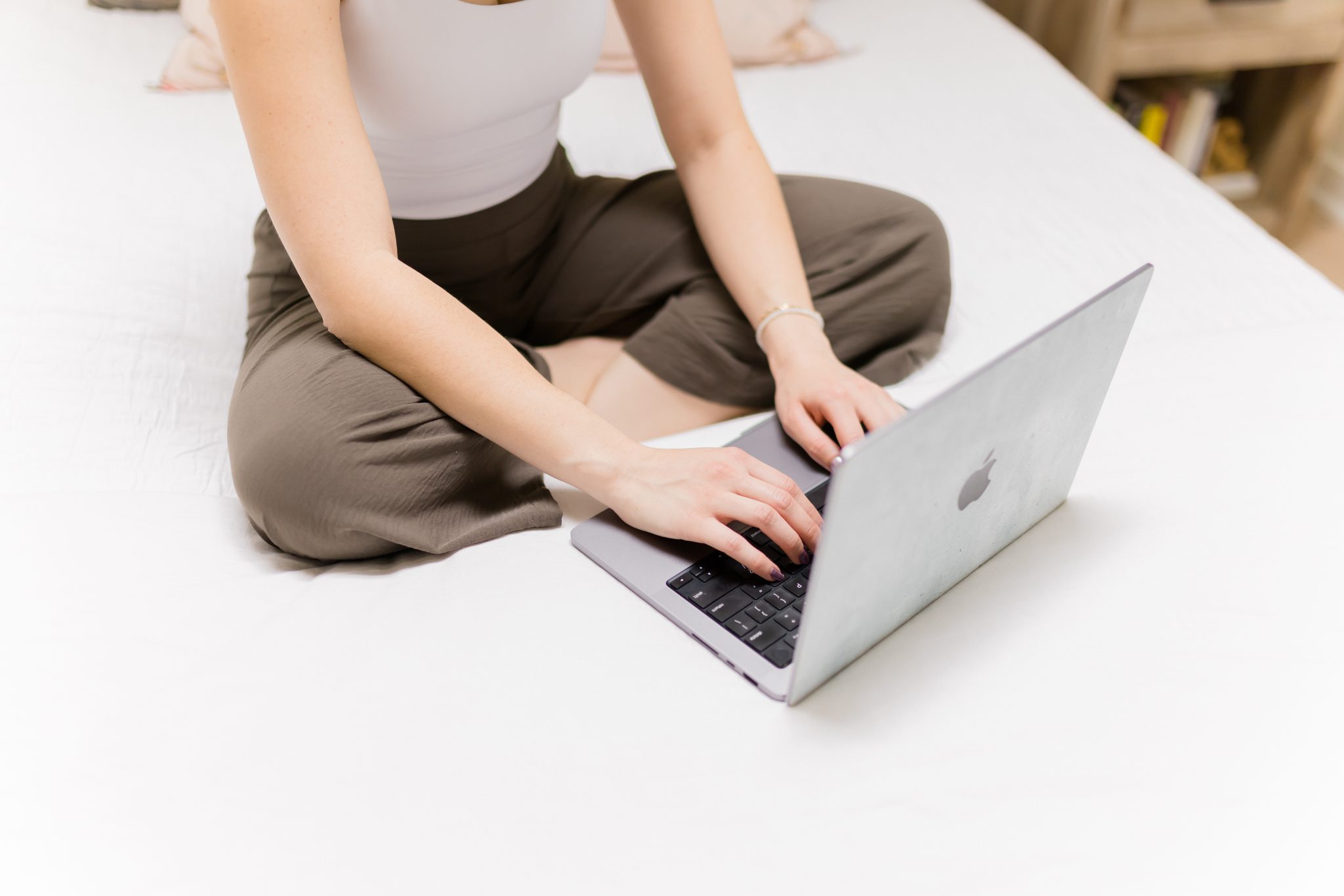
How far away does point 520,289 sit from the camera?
1059 millimetres

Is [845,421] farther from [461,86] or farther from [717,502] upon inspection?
→ [461,86]

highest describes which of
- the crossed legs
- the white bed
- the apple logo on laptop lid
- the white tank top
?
the white tank top

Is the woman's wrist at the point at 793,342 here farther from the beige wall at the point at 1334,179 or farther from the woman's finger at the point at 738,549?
the beige wall at the point at 1334,179

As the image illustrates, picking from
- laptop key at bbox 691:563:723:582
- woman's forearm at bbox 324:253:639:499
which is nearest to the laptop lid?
laptop key at bbox 691:563:723:582

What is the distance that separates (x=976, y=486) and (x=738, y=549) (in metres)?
0.16

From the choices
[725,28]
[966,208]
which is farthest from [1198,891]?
[725,28]

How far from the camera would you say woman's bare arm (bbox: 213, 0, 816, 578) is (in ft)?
2.33

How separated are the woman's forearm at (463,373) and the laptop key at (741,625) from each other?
0.14m

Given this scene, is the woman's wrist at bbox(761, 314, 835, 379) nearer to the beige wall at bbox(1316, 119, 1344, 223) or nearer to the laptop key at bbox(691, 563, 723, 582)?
the laptop key at bbox(691, 563, 723, 582)

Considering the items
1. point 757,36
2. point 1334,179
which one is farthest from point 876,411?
point 1334,179

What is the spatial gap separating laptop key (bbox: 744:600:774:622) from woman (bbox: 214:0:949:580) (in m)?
0.02

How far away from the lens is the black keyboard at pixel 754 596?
0.66 metres

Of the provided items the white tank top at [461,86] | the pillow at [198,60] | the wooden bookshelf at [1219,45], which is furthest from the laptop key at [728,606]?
the wooden bookshelf at [1219,45]

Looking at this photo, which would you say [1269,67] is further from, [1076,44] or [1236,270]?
[1236,270]
